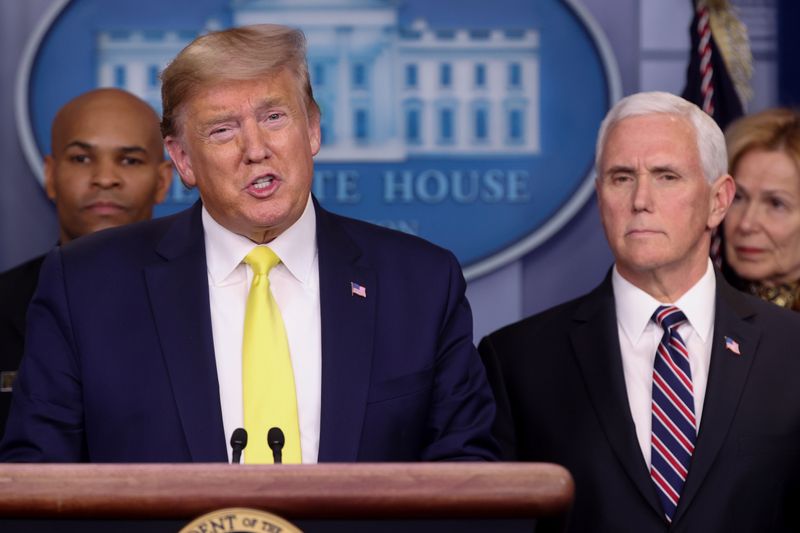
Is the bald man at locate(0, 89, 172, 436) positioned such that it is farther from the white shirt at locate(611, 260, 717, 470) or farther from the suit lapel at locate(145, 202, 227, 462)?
the white shirt at locate(611, 260, 717, 470)

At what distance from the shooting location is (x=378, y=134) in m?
3.79

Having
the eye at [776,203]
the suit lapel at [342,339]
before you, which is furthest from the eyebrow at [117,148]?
the eye at [776,203]

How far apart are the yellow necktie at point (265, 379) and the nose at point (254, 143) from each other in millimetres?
212

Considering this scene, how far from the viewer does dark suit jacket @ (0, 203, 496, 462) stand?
6.86ft

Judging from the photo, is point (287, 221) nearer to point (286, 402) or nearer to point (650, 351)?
point (286, 402)

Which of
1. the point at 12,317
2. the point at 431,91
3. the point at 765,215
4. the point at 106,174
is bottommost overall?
the point at 12,317

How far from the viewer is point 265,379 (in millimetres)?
2102

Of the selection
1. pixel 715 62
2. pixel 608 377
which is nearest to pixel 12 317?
pixel 608 377

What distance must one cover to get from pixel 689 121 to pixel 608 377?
0.59 meters

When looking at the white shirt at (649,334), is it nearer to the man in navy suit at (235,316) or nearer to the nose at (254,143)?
the man in navy suit at (235,316)

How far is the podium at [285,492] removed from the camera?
1.44 metres

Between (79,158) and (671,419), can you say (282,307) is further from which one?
(79,158)

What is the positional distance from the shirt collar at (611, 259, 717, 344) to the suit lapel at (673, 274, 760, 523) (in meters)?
0.03

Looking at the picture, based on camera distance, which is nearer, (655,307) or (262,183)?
(262,183)
